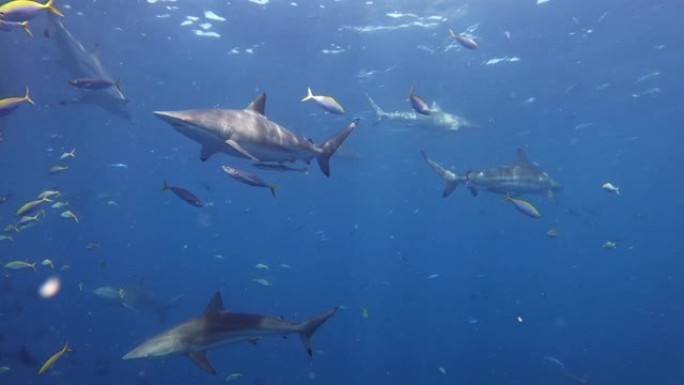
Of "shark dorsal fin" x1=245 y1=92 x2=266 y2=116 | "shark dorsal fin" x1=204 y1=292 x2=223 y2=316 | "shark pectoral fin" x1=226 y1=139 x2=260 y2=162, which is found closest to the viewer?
"shark pectoral fin" x1=226 y1=139 x2=260 y2=162

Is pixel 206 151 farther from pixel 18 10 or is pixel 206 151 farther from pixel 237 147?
pixel 18 10

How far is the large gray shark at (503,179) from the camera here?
11844 mm

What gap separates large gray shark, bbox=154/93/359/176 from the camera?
17.0 ft

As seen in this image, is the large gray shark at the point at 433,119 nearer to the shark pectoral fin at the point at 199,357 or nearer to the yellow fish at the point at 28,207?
the yellow fish at the point at 28,207

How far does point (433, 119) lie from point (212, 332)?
74.5ft

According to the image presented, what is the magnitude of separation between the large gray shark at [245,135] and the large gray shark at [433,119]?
18974 mm

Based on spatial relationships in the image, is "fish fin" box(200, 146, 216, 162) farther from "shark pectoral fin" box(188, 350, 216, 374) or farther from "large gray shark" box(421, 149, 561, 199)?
"large gray shark" box(421, 149, 561, 199)

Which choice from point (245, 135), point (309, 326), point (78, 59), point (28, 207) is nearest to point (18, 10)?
point (245, 135)

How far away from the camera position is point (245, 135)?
5609mm

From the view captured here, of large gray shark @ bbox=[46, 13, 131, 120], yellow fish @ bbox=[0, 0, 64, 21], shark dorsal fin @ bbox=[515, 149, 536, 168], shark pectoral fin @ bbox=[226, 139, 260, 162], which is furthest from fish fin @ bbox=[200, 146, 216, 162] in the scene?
large gray shark @ bbox=[46, 13, 131, 120]

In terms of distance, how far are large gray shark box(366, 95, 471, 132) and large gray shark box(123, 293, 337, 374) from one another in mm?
19544

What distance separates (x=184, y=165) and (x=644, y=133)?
39708 mm

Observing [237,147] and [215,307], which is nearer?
[237,147]

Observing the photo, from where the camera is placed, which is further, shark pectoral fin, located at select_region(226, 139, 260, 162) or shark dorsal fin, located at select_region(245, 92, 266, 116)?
shark dorsal fin, located at select_region(245, 92, 266, 116)
